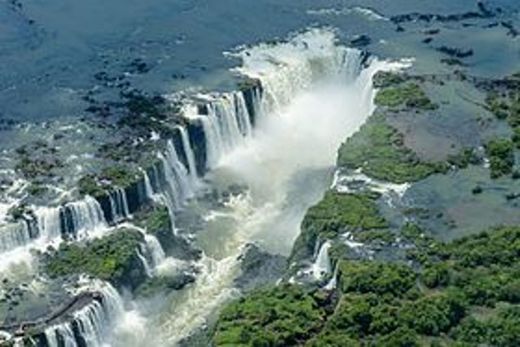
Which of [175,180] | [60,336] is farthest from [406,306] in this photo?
[175,180]

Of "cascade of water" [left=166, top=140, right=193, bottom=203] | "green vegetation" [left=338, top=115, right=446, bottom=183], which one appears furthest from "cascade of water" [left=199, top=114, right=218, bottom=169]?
"green vegetation" [left=338, top=115, right=446, bottom=183]

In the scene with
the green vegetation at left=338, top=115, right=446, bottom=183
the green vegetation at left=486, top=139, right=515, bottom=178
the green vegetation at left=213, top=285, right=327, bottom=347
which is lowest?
the green vegetation at left=213, top=285, right=327, bottom=347

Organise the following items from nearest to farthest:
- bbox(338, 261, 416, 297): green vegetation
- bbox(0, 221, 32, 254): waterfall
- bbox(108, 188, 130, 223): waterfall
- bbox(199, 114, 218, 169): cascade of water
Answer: bbox(338, 261, 416, 297): green vegetation < bbox(0, 221, 32, 254): waterfall < bbox(108, 188, 130, 223): waterfall < bbox(199, 114, 218, 169): cascade of water

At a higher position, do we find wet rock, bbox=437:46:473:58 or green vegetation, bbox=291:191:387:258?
wet rock, bbox=437:46:473:58

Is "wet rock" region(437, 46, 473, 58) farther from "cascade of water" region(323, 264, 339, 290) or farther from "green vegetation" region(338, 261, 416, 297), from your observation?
"cascade of water" region(323, 264, 339, 290)

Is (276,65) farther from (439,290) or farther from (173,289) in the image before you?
(439,290)

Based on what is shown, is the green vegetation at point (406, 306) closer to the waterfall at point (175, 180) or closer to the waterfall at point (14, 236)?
the waterfall at point (14, 236)

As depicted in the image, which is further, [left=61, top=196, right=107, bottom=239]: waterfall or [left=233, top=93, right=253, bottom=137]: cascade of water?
[left=233, top=93, right=253, bottom=137]: cascade of water

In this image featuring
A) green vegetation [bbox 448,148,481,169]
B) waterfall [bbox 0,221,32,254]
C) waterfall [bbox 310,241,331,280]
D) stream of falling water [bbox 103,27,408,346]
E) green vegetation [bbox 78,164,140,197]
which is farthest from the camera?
green vegetation [bbox 448,148,481,169]
